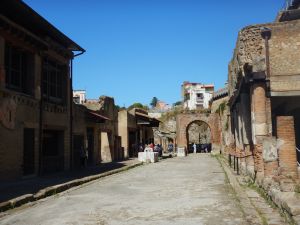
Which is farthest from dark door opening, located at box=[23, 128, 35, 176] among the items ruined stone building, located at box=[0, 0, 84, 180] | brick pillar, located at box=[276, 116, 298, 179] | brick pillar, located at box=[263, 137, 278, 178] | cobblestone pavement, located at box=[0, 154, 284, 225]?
brick pillar, located at box=[276, 116, 298, 179]

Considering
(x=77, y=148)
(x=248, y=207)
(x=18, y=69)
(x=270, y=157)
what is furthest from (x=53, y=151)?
(x=248, y=207)

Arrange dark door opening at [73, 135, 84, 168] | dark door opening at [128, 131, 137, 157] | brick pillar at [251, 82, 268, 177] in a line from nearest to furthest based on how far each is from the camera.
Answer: brick pillar at [251, 82, 268, 177]
dark door opening at [73, 135, 84, 168]
dark door opening at [128, 131, 137, 157]

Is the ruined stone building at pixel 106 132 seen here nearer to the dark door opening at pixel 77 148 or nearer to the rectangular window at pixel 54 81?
the dark door opening at pixel 77 148

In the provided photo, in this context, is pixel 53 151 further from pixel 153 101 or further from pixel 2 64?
pixel 153 101

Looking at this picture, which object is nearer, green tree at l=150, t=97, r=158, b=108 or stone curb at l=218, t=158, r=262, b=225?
stone curb at l=218, t=158, r=262, b=225

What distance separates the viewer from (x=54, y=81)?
794 inches

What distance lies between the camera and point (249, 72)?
14.0 metres

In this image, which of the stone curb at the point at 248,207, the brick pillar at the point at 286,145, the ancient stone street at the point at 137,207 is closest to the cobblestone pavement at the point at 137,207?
the ancient stone street at the point at 137,207

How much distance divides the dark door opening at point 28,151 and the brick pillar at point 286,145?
10300 millimetres

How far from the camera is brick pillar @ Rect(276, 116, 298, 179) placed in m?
10.7

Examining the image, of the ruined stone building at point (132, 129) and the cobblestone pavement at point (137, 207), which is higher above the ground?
the ruined stone building at point (132, 129)

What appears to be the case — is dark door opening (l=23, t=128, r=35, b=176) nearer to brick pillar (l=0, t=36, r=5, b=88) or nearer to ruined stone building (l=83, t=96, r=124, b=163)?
brick pillar (l=0, t=36, r=5, b=88)

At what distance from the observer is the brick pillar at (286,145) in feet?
35.1

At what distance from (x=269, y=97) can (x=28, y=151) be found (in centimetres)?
1187
